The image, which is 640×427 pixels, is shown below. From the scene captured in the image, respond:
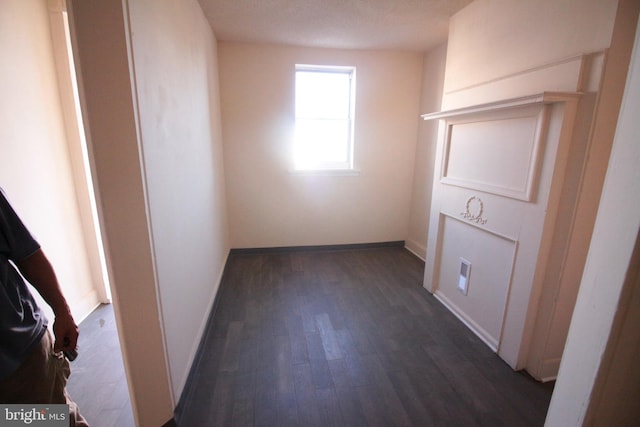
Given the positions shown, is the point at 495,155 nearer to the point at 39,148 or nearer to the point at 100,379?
the point at 100,379

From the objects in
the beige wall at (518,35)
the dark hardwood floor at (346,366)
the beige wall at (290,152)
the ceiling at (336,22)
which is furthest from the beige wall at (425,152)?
the dark hardwood floor at (346,366)

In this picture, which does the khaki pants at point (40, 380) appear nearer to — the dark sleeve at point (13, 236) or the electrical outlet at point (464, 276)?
the dark sleeve at point (13, 236)

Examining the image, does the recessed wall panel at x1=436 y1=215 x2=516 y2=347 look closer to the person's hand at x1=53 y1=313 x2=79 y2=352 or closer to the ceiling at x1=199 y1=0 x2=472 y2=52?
the ceiling at x1=199 y1=0 x2=472 y2=52

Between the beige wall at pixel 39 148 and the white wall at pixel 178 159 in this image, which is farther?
the beige wall at pixel 39 148

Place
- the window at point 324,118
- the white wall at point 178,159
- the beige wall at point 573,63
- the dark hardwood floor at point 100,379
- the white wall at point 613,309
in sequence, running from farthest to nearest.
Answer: the window at point 324,118, the dark hardwood floor at point 100,379, the beige wall at point 573,63, the white wall at point 178,159, the white wall at point 613,309

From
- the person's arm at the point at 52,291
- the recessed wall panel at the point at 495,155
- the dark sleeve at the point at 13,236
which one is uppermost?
the recessed wall panel at the point at 495,155

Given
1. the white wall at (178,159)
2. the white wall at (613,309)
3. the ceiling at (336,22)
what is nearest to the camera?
the white wall at (613,309)

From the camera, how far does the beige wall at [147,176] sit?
1.03m

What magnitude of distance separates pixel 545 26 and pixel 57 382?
2.84 m

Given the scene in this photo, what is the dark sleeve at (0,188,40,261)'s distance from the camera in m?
0.85

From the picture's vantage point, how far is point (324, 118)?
361cm

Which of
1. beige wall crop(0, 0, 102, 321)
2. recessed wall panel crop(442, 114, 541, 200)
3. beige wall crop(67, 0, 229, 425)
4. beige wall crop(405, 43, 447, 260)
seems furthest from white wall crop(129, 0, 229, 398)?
beige wall crop(405, 43, 447, 260)

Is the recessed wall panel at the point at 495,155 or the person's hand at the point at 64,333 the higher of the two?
the recessed wall panel at the point at 495,155

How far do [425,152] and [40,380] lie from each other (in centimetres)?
366
